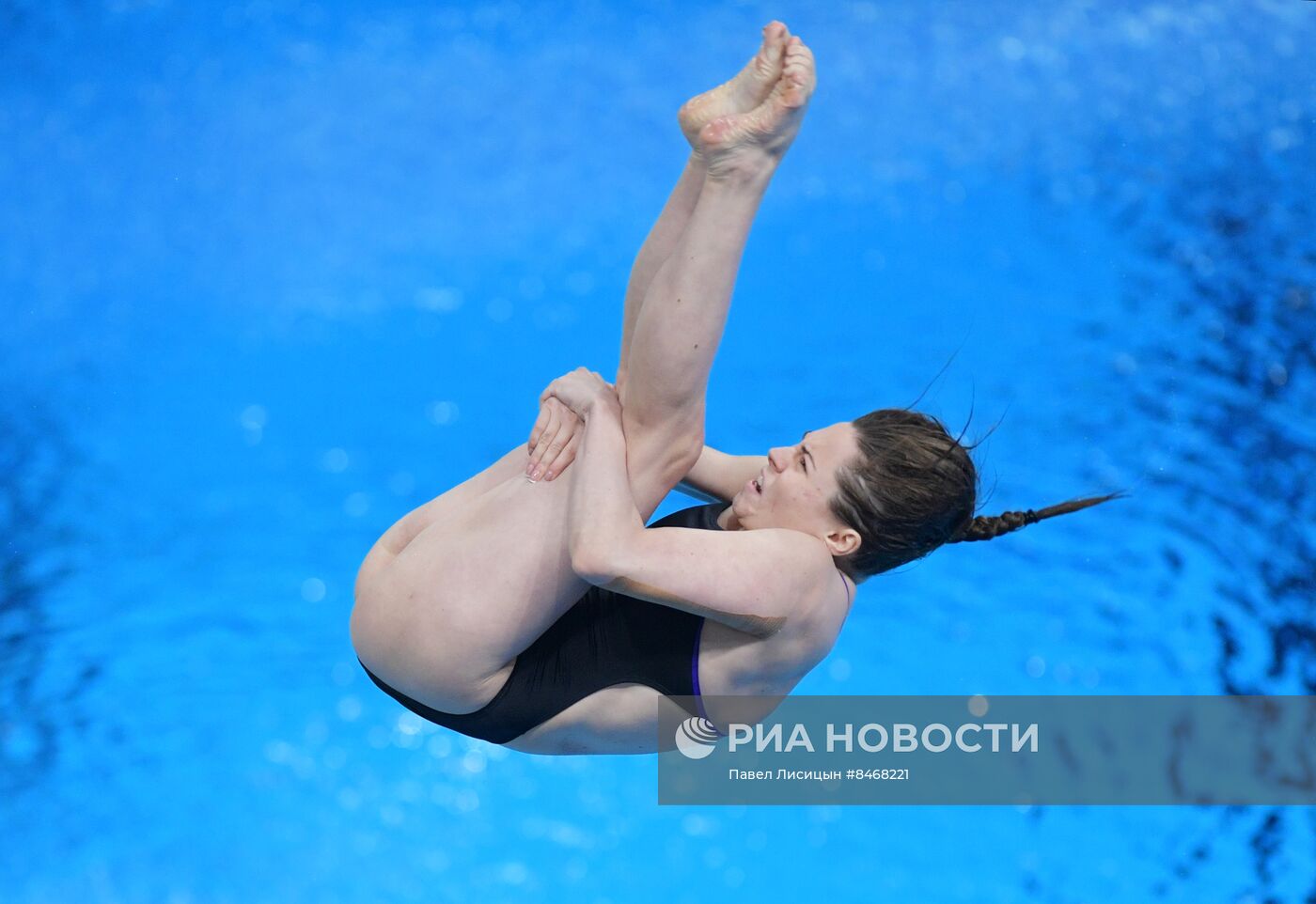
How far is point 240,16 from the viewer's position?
4.05m

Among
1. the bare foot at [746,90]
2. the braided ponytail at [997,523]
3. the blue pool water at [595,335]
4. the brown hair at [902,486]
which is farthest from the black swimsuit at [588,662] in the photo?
the blue pool water at [595,335]

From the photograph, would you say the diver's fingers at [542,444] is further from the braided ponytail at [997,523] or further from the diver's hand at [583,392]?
the braided ponytail at [997,523]

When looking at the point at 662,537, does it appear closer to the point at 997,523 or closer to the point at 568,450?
the point at 568,450

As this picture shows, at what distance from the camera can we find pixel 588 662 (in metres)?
1.53

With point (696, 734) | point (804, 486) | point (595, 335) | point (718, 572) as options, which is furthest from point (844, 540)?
point (595, 335)

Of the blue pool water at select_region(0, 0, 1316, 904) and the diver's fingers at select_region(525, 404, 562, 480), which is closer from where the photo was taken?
the diver's fingers at select_region(525, 404, 562, 480)

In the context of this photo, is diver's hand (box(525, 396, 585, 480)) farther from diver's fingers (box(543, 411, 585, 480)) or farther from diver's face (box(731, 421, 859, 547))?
diver's face (box(731, 421, 859, 547))

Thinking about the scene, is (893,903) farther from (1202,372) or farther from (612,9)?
(612,9)

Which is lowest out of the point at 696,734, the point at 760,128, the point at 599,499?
the point at 696,734

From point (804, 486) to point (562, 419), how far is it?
29 cm

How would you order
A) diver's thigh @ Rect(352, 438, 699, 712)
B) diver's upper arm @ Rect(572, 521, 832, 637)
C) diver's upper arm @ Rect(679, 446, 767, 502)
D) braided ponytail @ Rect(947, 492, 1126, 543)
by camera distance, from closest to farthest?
diver's upper arm @ Rect(572, 521, 832, 637) → diver's thigh @ Rect(352, 438, 699, 712) → braided ponytail @ Rect(947, 492, 1126, 543) → diver's upper arm @ Rect(679, 446, 767, 502)

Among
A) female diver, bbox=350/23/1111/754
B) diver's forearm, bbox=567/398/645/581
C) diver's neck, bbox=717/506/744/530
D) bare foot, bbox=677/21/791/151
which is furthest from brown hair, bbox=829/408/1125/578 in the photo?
bare foot, bbox=677/21/791/151

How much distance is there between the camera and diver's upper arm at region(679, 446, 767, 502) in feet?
5.47

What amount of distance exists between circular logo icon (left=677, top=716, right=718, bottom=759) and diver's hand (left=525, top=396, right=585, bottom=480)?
0.35m
